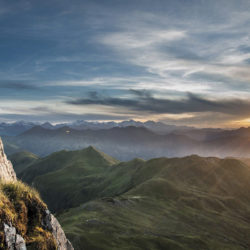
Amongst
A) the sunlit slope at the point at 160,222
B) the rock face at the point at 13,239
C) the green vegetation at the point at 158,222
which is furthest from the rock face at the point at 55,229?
the sunlit slope at the point at 160,222

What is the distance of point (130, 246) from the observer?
77000 millimetres

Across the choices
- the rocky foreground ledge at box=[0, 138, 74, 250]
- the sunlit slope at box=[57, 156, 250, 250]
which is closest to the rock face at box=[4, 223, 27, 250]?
the rocky foreground ledge at box=[0, 138, 74, 250]

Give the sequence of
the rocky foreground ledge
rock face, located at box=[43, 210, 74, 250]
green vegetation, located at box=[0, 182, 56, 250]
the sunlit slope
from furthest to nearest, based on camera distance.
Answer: the sunlit slope, rock face, located at box=[43, 210, 74, 250], green vegetation, located at box=[0, 182, 56, 250], the rocky foreground ledge

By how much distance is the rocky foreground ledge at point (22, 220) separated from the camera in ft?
34.1

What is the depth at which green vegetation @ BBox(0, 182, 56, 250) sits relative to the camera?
37.1 feet

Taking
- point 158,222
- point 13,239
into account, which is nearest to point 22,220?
point 13,239

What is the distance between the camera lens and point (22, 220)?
1227 cm

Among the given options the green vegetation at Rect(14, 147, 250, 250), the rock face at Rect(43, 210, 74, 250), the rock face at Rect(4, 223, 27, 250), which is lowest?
the green vegetation at Rect(14, 147, 250, 250)

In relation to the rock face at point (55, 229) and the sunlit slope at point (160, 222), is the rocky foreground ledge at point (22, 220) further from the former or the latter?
the sunlit slope at point (160, 222)

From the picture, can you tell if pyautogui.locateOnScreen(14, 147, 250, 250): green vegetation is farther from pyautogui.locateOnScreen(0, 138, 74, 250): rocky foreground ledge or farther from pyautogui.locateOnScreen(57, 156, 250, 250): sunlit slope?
pyautogui.locateOnScreen(0, 138, 74, 250): rocky foreground ledge

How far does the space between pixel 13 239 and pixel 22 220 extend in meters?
1.87

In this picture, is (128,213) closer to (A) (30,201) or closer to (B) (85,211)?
(B) (85,211)

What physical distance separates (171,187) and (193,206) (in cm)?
2881

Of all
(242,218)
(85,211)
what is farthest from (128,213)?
(242,218)
